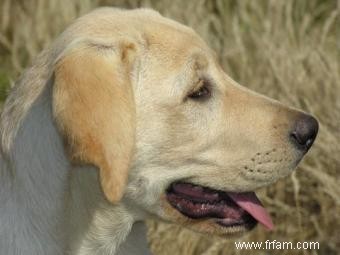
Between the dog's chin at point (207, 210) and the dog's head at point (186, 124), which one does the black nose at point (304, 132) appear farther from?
the dog's chin at point (207, 210)

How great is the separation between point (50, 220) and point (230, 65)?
2.52 metres

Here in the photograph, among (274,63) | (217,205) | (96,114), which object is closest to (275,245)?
(274,63)

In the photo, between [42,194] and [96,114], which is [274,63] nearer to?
[42,194]

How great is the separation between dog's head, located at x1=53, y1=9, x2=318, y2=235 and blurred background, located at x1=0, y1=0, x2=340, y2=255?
3.38ft

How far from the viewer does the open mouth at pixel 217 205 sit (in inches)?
140

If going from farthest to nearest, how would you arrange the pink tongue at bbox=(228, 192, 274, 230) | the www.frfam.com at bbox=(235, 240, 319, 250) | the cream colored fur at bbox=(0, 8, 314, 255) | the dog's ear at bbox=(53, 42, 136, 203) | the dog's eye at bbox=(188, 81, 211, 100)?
the www.frfam.com at bbox=(235, 240, 319, 250), the pink tongue at bbox=(228, 192, 274, 230), the dog's eye at bbox=(188, 81, 211, 100), the cream colored fur at bbox=(0, 8, 314, 255), the dog's ear at bbox=(53, 42, 136, 203)

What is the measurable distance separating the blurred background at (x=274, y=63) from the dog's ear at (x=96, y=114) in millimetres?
1506

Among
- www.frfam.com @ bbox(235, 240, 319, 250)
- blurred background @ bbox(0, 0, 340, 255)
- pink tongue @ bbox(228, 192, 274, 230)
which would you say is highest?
pink tongue @ bbox(228, 192, 274, 230)

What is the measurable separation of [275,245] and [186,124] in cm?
155

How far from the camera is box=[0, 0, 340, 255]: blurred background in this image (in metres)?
4.84

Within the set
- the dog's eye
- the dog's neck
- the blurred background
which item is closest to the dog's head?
the dog's eye

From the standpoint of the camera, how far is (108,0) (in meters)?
6.78

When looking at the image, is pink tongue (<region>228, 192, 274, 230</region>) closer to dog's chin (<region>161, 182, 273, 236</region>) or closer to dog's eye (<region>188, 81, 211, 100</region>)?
dog's chin (<region>161, 182, 273, 236</region>)

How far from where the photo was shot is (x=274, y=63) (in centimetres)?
546
